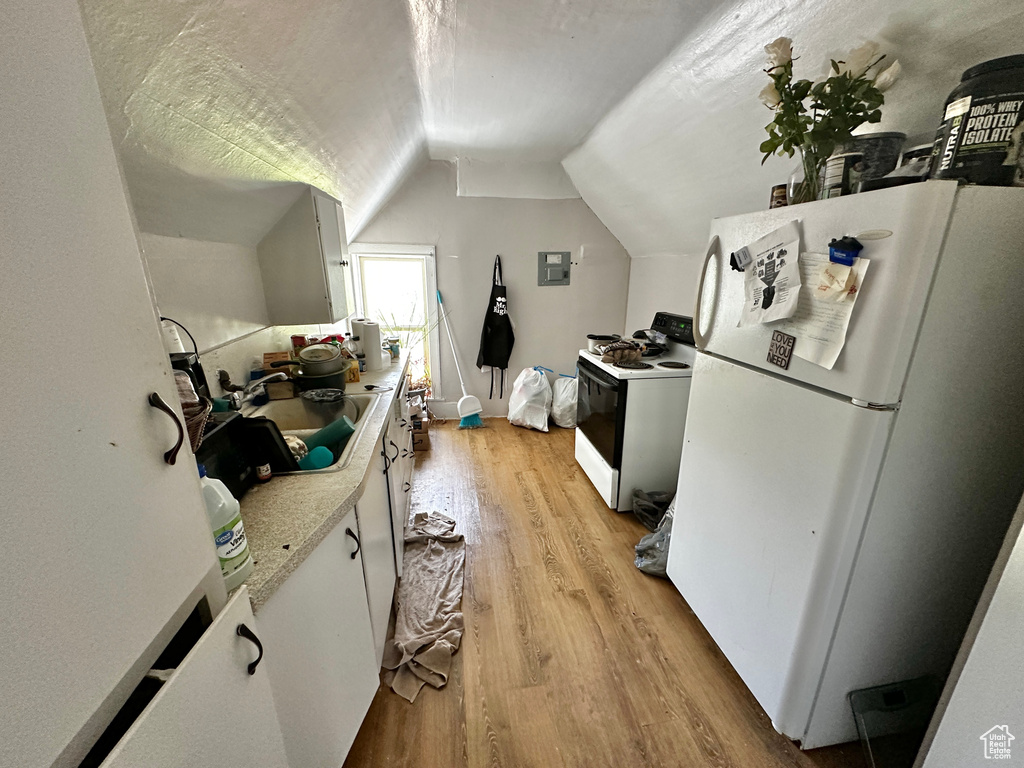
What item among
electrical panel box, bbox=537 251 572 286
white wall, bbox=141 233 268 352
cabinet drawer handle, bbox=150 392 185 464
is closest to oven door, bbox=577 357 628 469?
electrical panel box, bbox=537 251 572 286

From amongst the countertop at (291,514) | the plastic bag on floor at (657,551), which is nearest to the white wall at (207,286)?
the countertop at (291,514)

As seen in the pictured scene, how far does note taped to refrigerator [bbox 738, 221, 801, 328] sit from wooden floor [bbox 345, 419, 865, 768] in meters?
1.30

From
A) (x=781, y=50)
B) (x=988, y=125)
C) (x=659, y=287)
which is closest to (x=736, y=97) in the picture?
(x=781, y=50)

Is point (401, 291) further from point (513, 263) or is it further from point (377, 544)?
point (377, 544)

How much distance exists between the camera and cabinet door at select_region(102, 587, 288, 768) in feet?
1.43

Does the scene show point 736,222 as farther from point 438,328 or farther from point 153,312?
point 438,328

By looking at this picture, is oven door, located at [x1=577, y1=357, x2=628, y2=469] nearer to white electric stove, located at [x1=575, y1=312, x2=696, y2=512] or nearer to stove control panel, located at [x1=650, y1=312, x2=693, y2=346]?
white electric stove, located at [x1=575, y1=312, x2=696, y2=512]

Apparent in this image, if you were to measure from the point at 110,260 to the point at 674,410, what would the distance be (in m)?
2.34

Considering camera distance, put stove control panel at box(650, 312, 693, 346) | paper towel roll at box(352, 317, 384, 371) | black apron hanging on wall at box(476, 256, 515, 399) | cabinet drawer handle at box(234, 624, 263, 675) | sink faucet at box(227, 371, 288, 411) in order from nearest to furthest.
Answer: cabinet drawer handle at box(234, 624, 263, 675) → sink faucet at box(227, 371, 288, 411) → paper towel roll at box(352, 317, 384, 371) → stove control panel at box(650, 312, 693, 346) → black apron hanging on wall at box(476, 256, 515, 399)

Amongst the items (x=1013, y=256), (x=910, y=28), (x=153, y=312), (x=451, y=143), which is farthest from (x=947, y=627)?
(x=451, y=143)

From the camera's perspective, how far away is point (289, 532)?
0.87 m

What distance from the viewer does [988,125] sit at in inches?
32.5

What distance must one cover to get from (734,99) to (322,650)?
2285mm

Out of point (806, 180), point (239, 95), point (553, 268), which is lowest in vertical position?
point (553, 268)
